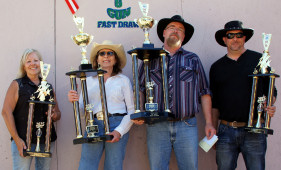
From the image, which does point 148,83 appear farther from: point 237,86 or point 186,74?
Answer: point 237,86

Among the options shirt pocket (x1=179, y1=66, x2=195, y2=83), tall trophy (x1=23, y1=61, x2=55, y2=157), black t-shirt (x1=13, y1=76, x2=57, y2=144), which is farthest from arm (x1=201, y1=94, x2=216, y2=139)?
black t-shirt (x1=13, y1=76, x2=57, y2=144)

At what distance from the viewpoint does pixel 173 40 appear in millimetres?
4160

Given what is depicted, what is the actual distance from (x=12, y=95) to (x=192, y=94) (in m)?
2.06

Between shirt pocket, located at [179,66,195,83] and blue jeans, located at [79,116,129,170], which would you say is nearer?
blue jeans, located at [79,116,129,170]

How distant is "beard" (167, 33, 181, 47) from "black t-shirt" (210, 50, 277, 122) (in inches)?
24.6

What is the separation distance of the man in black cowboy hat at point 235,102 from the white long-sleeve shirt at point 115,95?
106 cm

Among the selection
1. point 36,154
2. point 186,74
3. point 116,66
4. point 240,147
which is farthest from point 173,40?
point 36,154

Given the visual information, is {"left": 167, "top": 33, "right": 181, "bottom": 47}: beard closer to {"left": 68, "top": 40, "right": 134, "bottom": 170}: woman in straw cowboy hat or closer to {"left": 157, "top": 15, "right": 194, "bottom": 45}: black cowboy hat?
{"left": 157, "top": 15, "right": 194, "bottom": 45}: black cowboy hat

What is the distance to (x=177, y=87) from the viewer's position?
4.02m

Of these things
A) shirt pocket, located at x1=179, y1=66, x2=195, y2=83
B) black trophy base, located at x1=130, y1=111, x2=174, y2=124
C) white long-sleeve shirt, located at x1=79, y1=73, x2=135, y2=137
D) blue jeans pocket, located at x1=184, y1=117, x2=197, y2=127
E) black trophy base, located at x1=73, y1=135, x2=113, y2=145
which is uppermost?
shirt pocket, located at x1=179, y1=66, x2=195, y2=83

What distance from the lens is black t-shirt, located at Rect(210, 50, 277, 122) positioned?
4133 mm

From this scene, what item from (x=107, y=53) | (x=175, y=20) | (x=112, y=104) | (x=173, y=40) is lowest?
(x=112, y=104)

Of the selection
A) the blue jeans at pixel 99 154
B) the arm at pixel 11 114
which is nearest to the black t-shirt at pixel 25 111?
the arm at pixel 11 114

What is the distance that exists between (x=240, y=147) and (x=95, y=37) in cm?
242
